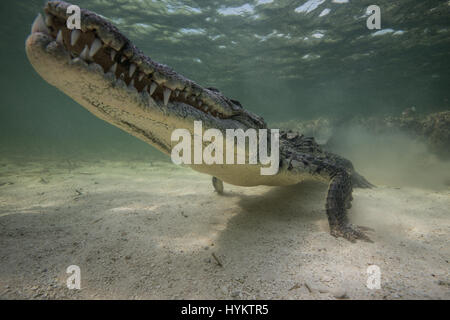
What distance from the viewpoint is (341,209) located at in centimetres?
246

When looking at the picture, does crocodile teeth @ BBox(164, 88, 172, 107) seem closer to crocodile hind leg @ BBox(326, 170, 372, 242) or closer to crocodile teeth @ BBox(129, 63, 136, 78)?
crocodile teeth @ BBox(129, 63, 136, 78)

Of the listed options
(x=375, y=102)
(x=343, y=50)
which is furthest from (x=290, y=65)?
(x=375, y=102)

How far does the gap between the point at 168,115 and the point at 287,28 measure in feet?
50.2

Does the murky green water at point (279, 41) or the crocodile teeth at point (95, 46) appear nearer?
the crocodile teeth at point (95, 46)

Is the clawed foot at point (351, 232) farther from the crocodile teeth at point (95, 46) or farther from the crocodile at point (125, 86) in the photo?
the crocodile teeth at point (95, 46)

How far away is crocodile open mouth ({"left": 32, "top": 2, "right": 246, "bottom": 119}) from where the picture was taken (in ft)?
4.07

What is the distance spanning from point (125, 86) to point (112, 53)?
217 millimetres

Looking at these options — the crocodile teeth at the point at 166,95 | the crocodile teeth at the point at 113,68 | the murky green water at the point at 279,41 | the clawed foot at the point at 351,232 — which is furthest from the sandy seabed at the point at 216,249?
the murky green water at the point at 279,41

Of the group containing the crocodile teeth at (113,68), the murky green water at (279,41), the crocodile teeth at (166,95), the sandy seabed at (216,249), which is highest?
the murky green water at (279,41)

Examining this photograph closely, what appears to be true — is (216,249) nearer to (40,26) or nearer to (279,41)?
(40,26)

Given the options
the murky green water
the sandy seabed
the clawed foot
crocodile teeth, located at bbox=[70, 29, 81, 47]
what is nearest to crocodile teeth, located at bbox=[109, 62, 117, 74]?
crocodile teeth, located at bbox=[70, 29, 81, 47]

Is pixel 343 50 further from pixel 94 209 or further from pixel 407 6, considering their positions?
pixel 94 209

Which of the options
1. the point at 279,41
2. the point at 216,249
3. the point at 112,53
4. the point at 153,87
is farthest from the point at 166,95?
the point at 279,41

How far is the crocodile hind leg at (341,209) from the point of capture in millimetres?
2150
